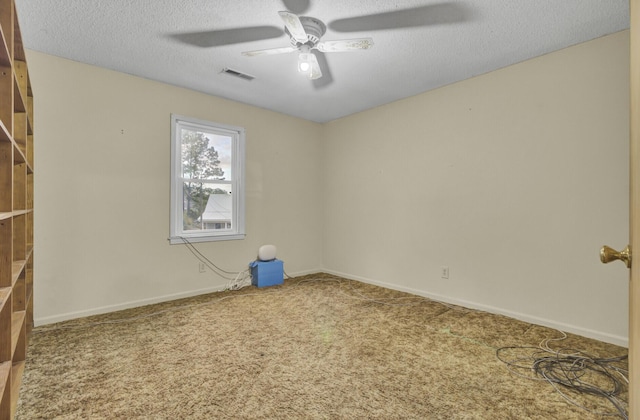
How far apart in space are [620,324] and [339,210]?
10.6 ft

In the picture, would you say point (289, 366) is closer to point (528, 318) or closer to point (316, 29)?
point (528, 318)

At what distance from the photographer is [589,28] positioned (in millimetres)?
2383

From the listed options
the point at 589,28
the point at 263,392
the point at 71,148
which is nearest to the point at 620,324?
the point at 589,28

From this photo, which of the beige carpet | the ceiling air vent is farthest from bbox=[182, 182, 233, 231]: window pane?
the ceiling air vent

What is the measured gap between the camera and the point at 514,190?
2.97 m

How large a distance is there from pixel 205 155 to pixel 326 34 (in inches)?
85.2

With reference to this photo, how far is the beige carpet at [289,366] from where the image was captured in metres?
1.67

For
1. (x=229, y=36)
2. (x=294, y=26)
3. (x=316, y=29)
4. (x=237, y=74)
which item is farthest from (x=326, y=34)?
(x=237, y=74)

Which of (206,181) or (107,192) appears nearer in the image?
(107,192)

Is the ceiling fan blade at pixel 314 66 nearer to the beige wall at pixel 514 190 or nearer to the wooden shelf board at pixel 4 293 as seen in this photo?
the beige wall at pixel 514 190

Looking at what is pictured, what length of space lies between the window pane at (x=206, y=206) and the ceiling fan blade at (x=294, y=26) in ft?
7.37

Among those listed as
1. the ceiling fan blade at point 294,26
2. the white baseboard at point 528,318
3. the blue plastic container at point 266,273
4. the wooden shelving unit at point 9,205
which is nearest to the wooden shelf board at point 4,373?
the wooden shelving unit at point 9,205

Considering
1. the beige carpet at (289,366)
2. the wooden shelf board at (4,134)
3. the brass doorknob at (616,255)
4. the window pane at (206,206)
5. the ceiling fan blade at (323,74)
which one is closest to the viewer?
the brass doorknob at (616,255)

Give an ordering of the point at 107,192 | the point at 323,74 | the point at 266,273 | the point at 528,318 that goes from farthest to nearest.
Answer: the point at 266,273
the point at 323,74
the point at 107,192
the point at 528,318
